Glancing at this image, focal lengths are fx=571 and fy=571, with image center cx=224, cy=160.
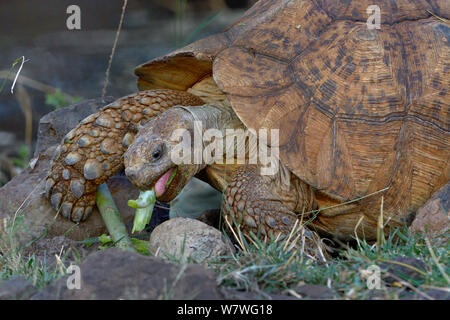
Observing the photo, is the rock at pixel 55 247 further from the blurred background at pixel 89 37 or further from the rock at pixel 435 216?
the blurred background at pixel 89 37

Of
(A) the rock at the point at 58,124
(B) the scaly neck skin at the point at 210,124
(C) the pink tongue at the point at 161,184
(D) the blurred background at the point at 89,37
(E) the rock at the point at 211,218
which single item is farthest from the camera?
(D) the blurred background at the point at 89,37

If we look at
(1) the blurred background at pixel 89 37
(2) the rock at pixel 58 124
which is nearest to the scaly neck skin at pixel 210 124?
(2) the rock at pixel 58 124

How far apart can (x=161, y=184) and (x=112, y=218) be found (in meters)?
0.51

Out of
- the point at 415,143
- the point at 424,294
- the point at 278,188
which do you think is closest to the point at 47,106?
the point at 278,188

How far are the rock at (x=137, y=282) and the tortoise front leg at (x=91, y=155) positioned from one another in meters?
1.54

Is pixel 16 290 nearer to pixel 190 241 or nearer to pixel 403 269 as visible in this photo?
pixel 190 241

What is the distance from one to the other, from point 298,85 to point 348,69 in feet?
1.00

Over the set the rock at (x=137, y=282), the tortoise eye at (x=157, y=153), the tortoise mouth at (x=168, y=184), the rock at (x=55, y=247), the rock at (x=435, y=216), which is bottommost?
the rock at (x=55, y=247)

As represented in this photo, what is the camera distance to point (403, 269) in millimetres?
2211

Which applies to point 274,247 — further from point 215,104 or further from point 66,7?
point 66,7

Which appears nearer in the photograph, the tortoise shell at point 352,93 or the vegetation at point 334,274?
the vegetation at point 334,274

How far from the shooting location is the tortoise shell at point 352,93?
3.19 m

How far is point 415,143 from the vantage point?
3299mm

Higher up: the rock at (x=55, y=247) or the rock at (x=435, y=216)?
the rock at (x=435, y=216)
